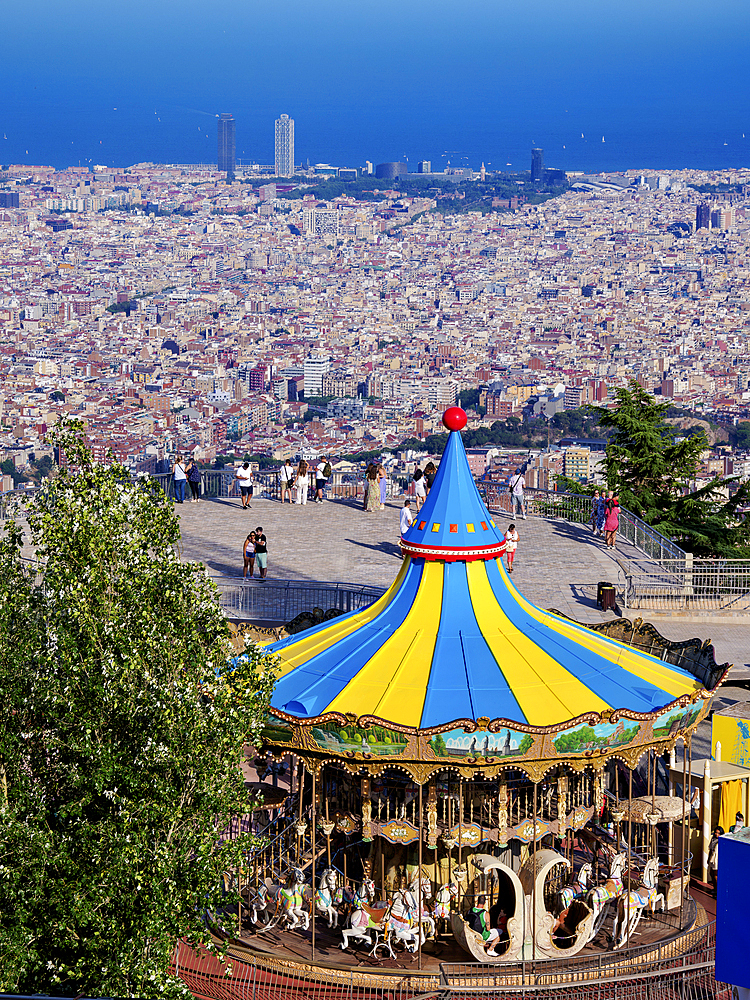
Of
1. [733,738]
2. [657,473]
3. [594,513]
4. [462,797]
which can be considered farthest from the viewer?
[657,473]

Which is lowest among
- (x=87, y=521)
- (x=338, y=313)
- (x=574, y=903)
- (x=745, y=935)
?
(x=574, y=903)

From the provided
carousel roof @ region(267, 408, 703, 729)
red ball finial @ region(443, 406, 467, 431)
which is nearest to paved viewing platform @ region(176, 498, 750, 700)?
carousel roof @ region(267, 408, 703, 729)

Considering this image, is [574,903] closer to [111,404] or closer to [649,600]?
[649,600]

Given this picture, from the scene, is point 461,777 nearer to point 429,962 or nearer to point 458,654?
point 458,654

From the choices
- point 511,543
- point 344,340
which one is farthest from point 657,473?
point 344,340

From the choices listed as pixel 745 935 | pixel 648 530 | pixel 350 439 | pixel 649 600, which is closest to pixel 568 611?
pixel 649 600

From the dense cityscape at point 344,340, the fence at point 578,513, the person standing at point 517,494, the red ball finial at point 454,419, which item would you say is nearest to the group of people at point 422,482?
the person standing at point 517,494

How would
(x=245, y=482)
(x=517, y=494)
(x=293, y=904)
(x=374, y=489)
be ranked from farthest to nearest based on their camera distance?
(x=374, y=489)
(x=245, y=482)
(x=517, y=494)
(x=293, y=904)

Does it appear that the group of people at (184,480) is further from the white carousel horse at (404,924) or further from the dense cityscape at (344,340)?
the dense cityscape at (344,340)
